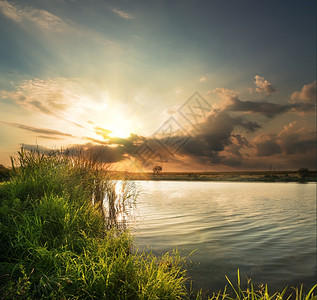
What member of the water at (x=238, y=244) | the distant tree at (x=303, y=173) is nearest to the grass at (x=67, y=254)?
the water at (x=238, y=244)

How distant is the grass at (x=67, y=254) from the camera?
3.74 metres

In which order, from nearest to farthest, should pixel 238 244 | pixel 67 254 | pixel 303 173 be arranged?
pixel 67 254 < pixel 238 244 < pixel 303 173

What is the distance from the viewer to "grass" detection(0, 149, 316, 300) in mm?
3736

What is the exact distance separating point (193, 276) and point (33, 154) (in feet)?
28.0

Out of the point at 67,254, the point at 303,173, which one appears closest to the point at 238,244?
the point at 67,254

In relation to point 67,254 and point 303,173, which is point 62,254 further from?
point 303,173

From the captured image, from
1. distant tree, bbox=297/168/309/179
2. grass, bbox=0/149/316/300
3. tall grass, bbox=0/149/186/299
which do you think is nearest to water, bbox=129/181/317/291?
grass, bbox=0/149/316/300

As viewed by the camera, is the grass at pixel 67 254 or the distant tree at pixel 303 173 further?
the distant tree at pixel 303 173

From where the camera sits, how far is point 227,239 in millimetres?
9875

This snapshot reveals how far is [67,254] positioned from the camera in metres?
4.47

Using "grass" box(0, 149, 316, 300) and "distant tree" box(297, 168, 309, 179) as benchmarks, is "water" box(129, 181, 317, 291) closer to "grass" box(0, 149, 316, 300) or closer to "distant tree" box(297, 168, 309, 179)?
"grass" box(0, 149, 316, 300)

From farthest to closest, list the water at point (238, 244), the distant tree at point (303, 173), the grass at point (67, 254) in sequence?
the distant tree at point (303, 173), the water at point (238, 244), the grass at point (67, 254)

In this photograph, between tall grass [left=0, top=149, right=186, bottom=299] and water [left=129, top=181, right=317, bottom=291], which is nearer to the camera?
tall grass [left=0, top=149, right=186, bottom=299]

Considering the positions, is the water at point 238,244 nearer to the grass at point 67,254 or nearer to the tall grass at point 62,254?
the grass at point 67,254
